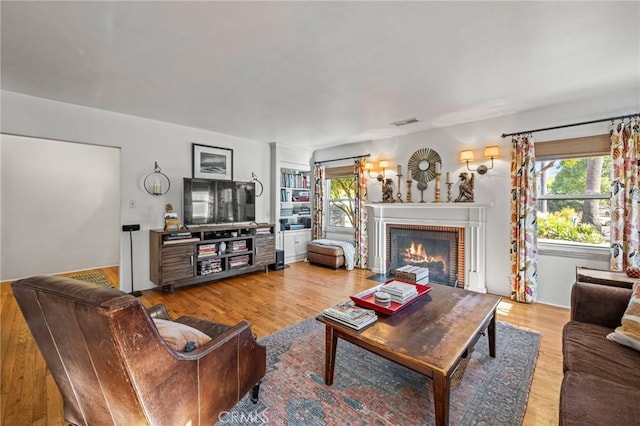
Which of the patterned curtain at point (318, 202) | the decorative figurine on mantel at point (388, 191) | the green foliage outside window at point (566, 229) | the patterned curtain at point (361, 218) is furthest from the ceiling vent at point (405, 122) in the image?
the patterned curtain at point (318, 202)

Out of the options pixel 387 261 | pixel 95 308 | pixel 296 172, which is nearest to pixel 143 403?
pixel 95 308

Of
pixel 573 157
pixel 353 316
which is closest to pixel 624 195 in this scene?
pixel 573 157

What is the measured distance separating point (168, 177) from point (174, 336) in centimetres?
339

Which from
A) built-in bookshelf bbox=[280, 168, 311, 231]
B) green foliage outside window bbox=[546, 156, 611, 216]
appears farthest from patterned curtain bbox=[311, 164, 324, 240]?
green foliage outside window bbox=[546, 156, 611, 216]

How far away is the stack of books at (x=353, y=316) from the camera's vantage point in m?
1.64

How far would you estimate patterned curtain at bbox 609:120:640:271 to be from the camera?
2.72 m

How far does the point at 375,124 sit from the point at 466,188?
1.59 metres

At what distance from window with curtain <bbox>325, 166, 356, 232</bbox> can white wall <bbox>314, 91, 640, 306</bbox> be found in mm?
1109

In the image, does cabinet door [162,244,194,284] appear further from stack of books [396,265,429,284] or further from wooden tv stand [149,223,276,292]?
stack of books [396,265,429,284]

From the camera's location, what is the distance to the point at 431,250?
4219 mm

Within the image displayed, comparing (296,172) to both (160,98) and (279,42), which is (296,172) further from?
(279,42)

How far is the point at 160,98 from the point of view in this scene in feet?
10.00

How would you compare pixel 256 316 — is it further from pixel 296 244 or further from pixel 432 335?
pixel 296 244

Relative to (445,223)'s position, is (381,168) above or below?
above
